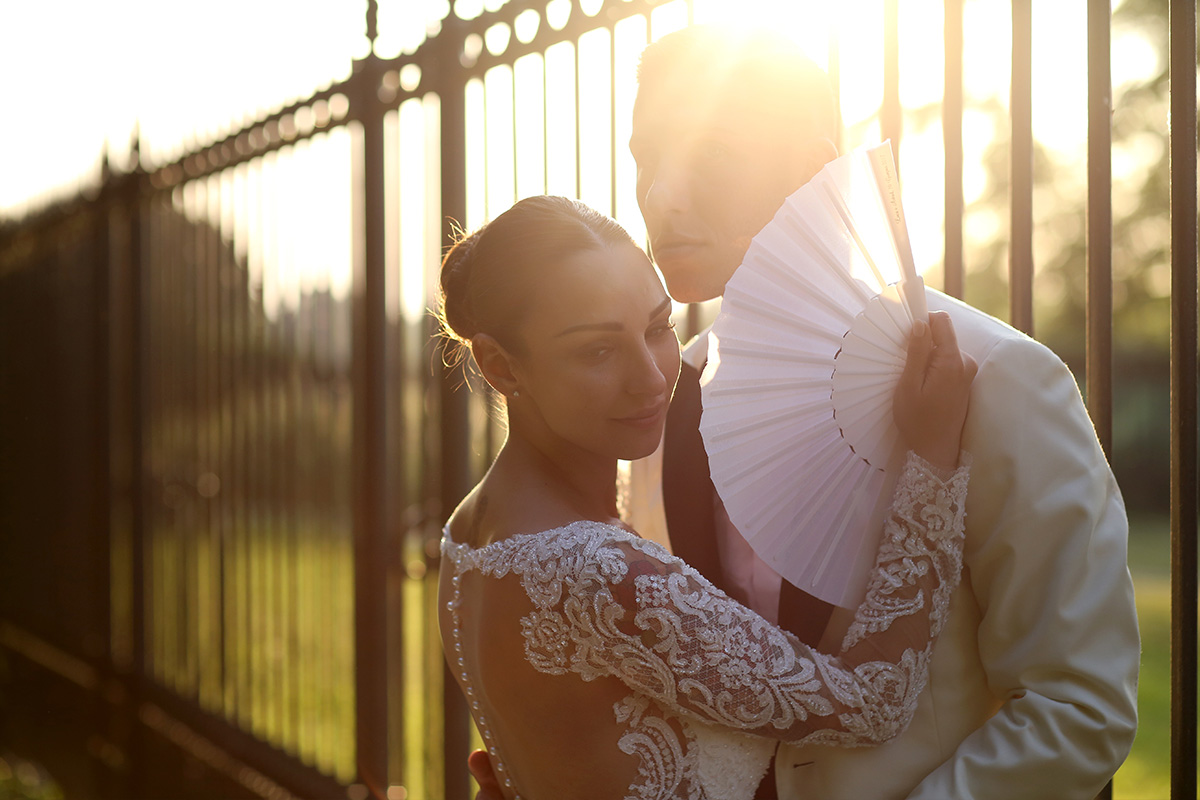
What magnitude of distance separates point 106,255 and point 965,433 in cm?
593

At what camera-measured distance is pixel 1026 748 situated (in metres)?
1.46

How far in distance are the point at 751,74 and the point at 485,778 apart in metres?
1.54

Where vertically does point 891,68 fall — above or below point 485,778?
above

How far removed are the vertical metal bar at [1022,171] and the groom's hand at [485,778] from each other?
4.63ft

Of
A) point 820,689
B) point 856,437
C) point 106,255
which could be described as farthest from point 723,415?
point 106,255

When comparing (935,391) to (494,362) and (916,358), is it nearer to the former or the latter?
(916,358)

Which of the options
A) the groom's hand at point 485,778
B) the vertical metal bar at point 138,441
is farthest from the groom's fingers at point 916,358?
the vertical metal bar at point 138,441

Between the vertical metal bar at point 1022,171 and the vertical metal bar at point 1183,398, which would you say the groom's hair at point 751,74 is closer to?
the vertical metal bar at point 1022,171

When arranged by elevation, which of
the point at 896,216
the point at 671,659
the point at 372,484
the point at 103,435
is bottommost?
the point at 671,659

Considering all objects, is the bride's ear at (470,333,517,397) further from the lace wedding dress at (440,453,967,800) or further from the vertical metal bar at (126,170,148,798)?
the vertical metal bar at (126,170,148,798)

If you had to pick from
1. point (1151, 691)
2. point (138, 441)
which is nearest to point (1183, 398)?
point (138, 441)

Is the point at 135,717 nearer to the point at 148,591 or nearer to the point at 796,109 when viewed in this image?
the point at 148,591

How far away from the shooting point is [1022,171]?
6.15ft

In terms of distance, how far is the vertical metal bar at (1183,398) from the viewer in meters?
1.64
